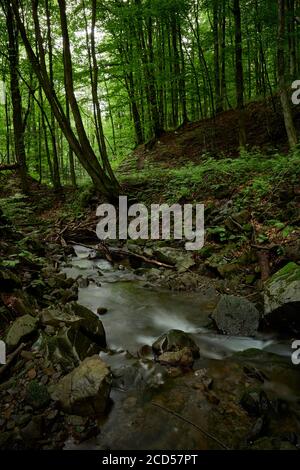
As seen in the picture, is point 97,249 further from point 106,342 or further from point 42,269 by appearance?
point 106,342

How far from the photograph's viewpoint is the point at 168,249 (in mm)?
8125

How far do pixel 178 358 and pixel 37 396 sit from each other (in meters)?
1.74

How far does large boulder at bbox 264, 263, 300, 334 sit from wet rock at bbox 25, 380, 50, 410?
323 cm

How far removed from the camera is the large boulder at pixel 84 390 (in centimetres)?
324

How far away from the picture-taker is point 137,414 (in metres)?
3.41

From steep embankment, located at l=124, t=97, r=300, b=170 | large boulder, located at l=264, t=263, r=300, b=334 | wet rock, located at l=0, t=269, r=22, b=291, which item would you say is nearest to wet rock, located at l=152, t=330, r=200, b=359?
large boulder, located at l=264, t=263, r=300, b=334

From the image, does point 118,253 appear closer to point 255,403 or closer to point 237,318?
point 237,318

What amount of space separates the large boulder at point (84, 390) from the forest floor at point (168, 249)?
10 cm

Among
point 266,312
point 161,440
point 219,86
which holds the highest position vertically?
point 219,86

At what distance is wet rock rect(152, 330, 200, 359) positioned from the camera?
437cm

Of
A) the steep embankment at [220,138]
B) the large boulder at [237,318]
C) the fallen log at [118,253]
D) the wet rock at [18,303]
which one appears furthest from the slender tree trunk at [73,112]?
the large boulder at [237,318]

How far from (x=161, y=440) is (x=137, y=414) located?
391mm

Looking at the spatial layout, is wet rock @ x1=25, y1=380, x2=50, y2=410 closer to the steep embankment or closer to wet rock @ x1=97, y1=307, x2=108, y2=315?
wet rock @ x1=97, y1=307, x2=108, y2=315

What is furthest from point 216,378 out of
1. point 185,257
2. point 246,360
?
point 185,257
